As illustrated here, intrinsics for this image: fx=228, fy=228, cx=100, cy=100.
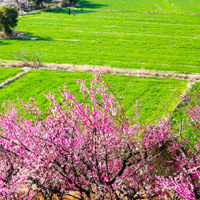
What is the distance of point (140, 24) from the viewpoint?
156ft

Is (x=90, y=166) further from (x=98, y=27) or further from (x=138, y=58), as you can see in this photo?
(x=98, y=27)

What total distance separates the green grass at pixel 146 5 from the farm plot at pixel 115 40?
8.69 metres

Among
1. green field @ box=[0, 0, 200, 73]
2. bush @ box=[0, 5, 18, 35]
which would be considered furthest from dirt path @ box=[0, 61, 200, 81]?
bush @ box=[0, 5, 18, 35]

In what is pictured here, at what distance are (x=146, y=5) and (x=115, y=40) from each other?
40224 mm

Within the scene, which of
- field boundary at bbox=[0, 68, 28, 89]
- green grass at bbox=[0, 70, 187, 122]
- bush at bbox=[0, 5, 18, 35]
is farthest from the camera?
bush at bbox=[0, 5, 18, 35]

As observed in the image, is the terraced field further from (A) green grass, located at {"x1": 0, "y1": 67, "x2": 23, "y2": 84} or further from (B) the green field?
(A) green grass, located at {"x1": 0, "y1": 67, "x2": 23, "y2": 84}

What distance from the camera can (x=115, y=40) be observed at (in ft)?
123

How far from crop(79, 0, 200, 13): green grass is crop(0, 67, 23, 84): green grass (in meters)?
48.9

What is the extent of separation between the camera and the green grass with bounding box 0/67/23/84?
76.4 ft

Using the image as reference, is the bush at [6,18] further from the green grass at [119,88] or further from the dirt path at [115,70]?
the green grass at [119,88]

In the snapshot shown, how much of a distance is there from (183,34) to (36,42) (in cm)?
2516

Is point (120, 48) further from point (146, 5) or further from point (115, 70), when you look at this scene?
point (146, 5)

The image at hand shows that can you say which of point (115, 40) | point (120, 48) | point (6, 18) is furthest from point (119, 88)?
point (6, 18)

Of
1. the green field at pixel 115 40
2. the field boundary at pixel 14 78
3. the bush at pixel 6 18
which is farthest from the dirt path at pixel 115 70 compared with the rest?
the bush at pixel 6 18
